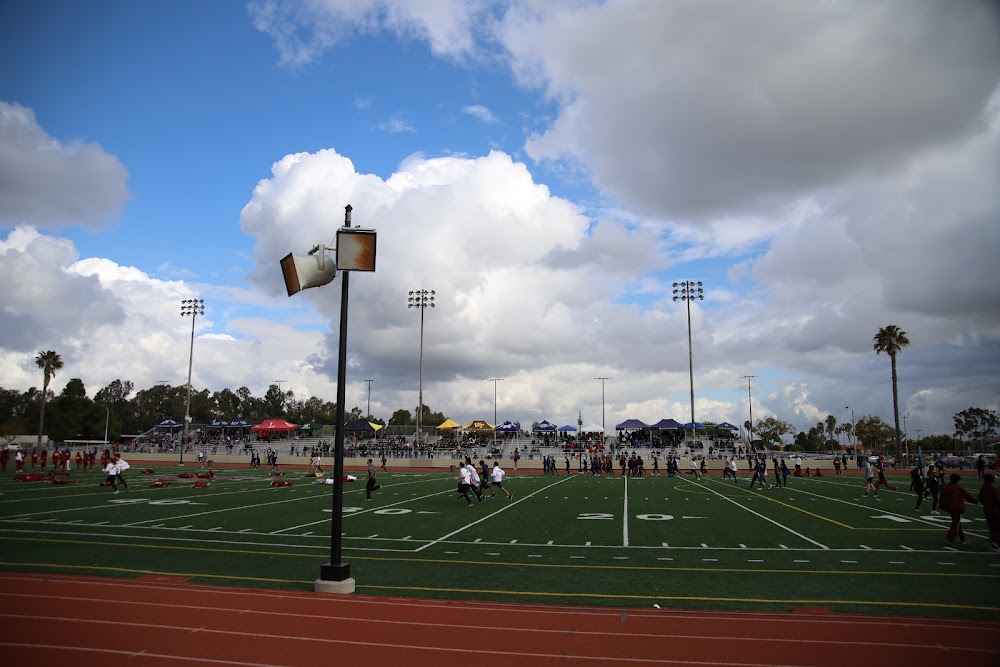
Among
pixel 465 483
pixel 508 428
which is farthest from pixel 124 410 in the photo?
pixel 465 483

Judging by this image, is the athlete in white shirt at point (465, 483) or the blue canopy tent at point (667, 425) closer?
the athlete in white shirt at point (465, 483)

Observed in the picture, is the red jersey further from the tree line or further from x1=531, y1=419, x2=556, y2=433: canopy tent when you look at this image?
the tree line

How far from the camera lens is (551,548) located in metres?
13.9

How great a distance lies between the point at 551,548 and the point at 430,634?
688cm

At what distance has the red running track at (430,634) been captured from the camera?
22.0ft

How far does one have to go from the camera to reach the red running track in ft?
22.0

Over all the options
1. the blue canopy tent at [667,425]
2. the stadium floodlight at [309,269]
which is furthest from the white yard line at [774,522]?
Answer: the blue canopy tent at [667,425]

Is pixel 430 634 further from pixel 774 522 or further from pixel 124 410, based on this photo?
pixel 124 410

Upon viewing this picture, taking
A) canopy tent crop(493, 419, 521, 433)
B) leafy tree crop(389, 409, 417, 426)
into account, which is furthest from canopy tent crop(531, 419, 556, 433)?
leafy tree crop(389, 409, 417, 426)

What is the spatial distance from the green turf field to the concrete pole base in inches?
27.4

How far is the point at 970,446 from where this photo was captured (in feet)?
378

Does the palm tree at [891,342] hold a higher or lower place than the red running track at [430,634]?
higher

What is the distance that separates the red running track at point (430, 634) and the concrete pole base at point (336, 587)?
19 cm

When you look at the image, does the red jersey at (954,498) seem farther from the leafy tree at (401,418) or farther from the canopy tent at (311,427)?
the leafy tree at (401,418)
